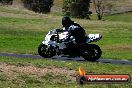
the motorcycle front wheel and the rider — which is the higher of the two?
the rider

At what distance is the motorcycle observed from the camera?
74.5 feet

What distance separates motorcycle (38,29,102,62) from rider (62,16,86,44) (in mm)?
192

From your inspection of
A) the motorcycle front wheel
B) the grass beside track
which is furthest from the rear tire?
the grass beside track

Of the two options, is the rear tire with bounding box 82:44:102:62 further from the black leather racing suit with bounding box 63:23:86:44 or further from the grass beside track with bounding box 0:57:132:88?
the grass beside track with bounding box 0:57:132:88

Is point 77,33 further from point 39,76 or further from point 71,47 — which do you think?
point 39,76

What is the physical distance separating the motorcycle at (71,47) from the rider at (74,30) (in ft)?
0.63

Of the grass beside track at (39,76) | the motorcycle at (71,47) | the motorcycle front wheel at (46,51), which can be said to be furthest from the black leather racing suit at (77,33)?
the grass beside track at (39,76)

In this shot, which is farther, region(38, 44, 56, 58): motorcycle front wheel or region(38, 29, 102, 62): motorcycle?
region(38, 44, 56, 58): motorcycle front wheel

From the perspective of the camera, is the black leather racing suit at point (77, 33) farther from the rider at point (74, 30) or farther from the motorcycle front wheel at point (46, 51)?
the motorcycle front wheel at point (46, 51)

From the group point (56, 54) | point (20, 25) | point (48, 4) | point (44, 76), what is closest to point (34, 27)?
point (20, 25)

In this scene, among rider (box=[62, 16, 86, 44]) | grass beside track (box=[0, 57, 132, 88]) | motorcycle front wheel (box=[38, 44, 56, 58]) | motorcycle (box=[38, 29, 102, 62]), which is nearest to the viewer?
grass beside track (box=[0, 57, 132, 88])

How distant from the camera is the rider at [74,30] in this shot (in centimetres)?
2252

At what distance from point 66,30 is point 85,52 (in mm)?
1628

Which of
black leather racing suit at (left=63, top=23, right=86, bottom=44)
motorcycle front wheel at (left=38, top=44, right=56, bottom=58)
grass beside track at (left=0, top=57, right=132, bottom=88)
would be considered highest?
black leather racing suit at (left=63, top=23, right=86, bottom=44)
